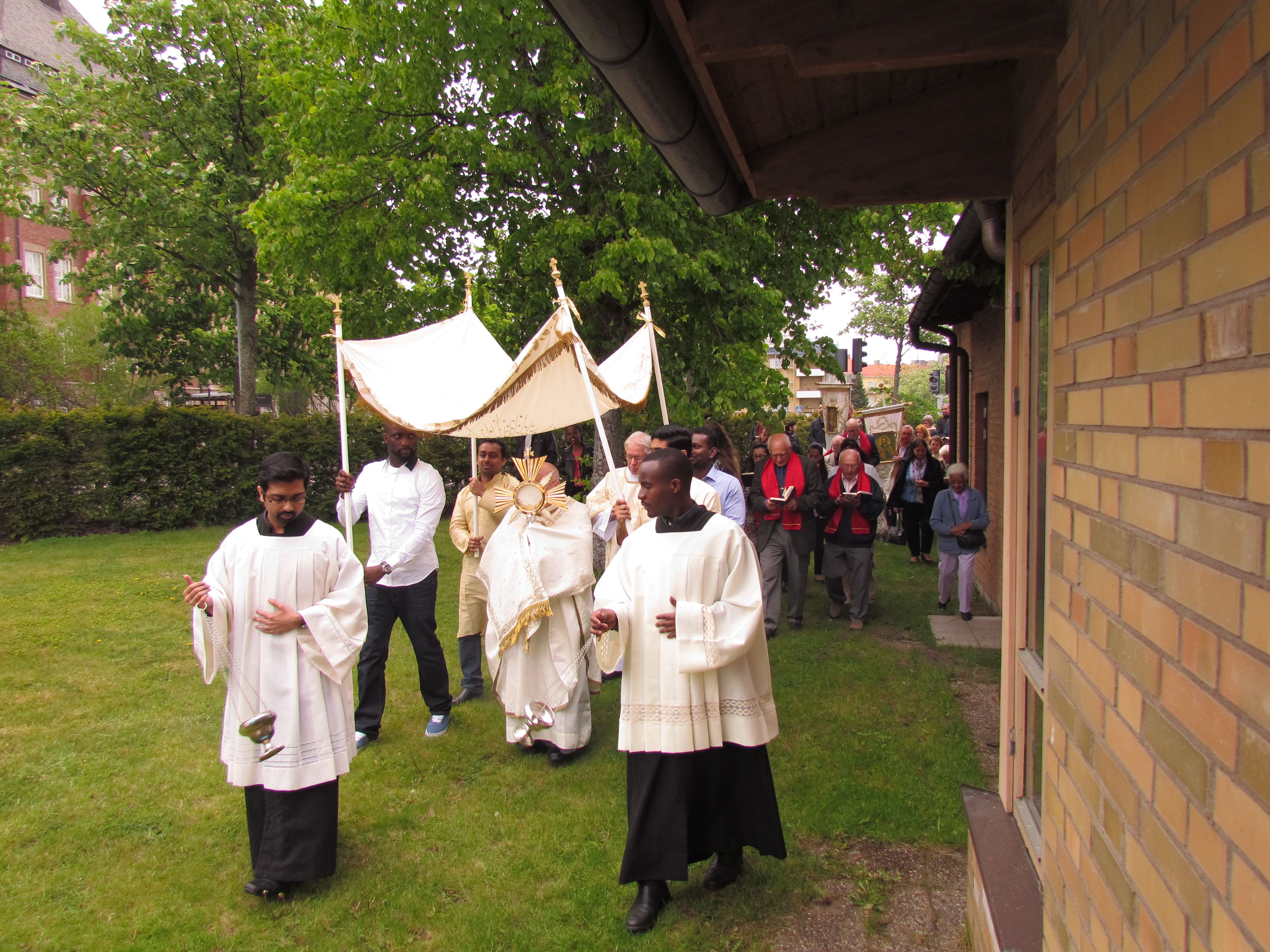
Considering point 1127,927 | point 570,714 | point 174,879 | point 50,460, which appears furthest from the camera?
point 50,460

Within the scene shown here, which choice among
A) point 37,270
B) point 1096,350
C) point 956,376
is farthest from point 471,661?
→ point 37,270

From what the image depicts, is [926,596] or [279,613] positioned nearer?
[279,613]

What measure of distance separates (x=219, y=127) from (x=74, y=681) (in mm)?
16240

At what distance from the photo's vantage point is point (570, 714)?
18.6 feet

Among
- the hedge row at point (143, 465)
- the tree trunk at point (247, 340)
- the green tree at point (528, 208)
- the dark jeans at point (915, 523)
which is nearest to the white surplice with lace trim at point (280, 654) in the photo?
the green tree at point (528, 208)

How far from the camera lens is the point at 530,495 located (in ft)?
19.0

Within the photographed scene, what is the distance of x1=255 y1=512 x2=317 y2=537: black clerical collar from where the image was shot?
13.3ft

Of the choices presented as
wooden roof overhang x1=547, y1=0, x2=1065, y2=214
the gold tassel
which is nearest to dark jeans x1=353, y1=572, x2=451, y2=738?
the gold tassel

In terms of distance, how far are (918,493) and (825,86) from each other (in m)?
9.85

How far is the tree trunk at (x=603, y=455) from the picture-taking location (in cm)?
1056

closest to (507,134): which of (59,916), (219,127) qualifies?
(59,916)

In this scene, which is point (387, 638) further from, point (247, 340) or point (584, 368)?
point (247, 340)

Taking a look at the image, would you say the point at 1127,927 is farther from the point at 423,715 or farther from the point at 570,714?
the point at 423,715

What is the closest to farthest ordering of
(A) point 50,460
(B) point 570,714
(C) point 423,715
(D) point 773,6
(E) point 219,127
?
(D) point 773,6
(B) point 570,714
(C) point 423,715
(A) point 50,460
(E) point 219,127
